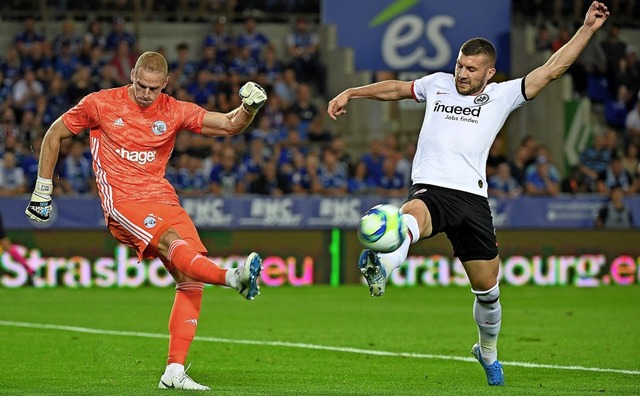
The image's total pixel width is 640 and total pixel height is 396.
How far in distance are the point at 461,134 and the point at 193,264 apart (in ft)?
7.17

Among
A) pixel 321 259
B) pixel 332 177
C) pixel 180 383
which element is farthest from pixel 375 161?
pixel 180 383

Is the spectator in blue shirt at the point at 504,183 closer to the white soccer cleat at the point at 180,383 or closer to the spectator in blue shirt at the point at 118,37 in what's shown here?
the spectator in blue shirt at the point at 118,37

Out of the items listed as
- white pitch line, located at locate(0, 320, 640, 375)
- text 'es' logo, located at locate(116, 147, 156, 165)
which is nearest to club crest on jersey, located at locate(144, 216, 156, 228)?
text 'es' logo, located at locate(116, 147, 156, 165)

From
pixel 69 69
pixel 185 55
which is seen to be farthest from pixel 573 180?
pixel 69 69

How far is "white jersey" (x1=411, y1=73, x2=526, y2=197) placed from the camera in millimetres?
9344

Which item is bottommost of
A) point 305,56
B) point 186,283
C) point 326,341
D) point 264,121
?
point 326,341

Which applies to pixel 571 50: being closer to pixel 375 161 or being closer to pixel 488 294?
pixel 488 294

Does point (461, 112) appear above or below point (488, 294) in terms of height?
above

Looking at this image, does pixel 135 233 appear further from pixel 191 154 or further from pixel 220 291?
pixel 191 154

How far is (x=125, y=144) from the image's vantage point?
947cm

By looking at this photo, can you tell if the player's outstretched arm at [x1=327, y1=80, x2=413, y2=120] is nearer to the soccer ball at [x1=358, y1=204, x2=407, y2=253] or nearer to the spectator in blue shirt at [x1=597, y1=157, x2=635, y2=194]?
the soccer ball at [x1=358, y1=204, x2=407, y2=253]

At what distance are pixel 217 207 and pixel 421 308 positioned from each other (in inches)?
197

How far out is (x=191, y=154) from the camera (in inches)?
925

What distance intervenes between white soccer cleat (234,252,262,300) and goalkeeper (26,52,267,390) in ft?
3.13
